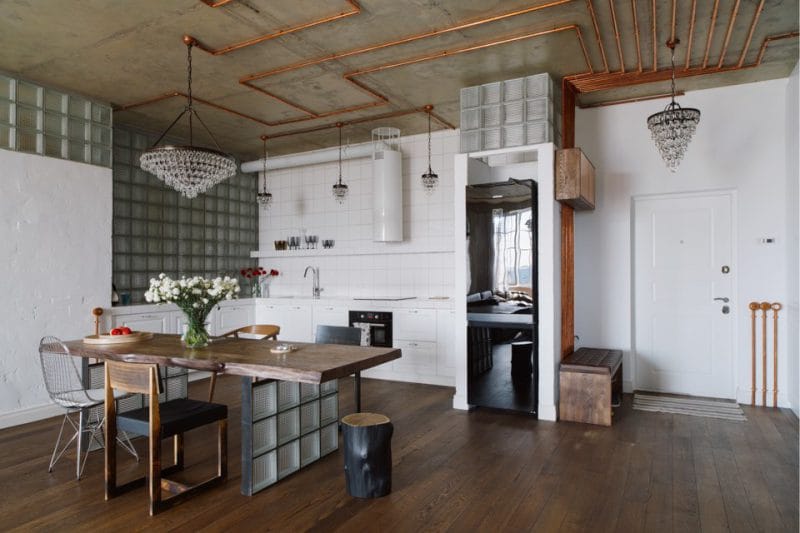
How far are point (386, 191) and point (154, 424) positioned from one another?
13.5ft

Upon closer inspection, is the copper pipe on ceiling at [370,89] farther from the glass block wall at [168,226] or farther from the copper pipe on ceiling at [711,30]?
the glass block wall at [168,226]

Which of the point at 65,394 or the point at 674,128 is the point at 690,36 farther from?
the point at 65,394

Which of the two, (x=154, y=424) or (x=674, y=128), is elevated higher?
(x=674, y=128)

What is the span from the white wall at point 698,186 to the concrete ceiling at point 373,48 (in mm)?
256

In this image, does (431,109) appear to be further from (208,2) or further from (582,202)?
(208,2)

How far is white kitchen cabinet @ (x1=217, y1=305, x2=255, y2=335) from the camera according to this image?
21.2ft

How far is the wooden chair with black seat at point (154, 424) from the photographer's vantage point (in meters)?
2.72

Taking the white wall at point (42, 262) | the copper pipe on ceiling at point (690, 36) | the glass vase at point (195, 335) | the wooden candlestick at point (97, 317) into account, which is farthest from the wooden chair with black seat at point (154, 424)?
the copper pipe on ceiling at point (690, 36)

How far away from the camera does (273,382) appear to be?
3.17 m

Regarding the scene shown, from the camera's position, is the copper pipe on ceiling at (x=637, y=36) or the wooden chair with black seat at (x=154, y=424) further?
the copper pipe on ceiling at (x=637, y=36)

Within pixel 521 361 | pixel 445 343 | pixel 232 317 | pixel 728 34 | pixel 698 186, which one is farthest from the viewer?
pixel 232 317

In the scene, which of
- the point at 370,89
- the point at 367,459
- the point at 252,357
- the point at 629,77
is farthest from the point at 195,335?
the point at 629,77

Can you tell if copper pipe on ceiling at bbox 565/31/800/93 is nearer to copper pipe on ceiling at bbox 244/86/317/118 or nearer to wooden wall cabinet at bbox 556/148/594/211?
wooden wall cabinet at bbox 556/148/594/211

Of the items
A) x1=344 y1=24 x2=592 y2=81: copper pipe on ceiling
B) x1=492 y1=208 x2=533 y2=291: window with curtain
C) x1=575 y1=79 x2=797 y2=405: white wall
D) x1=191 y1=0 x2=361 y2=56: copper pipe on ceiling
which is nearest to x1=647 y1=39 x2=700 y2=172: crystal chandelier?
x1=344 y1=24 x2=592 y2=81: copper pipe on ceiling
